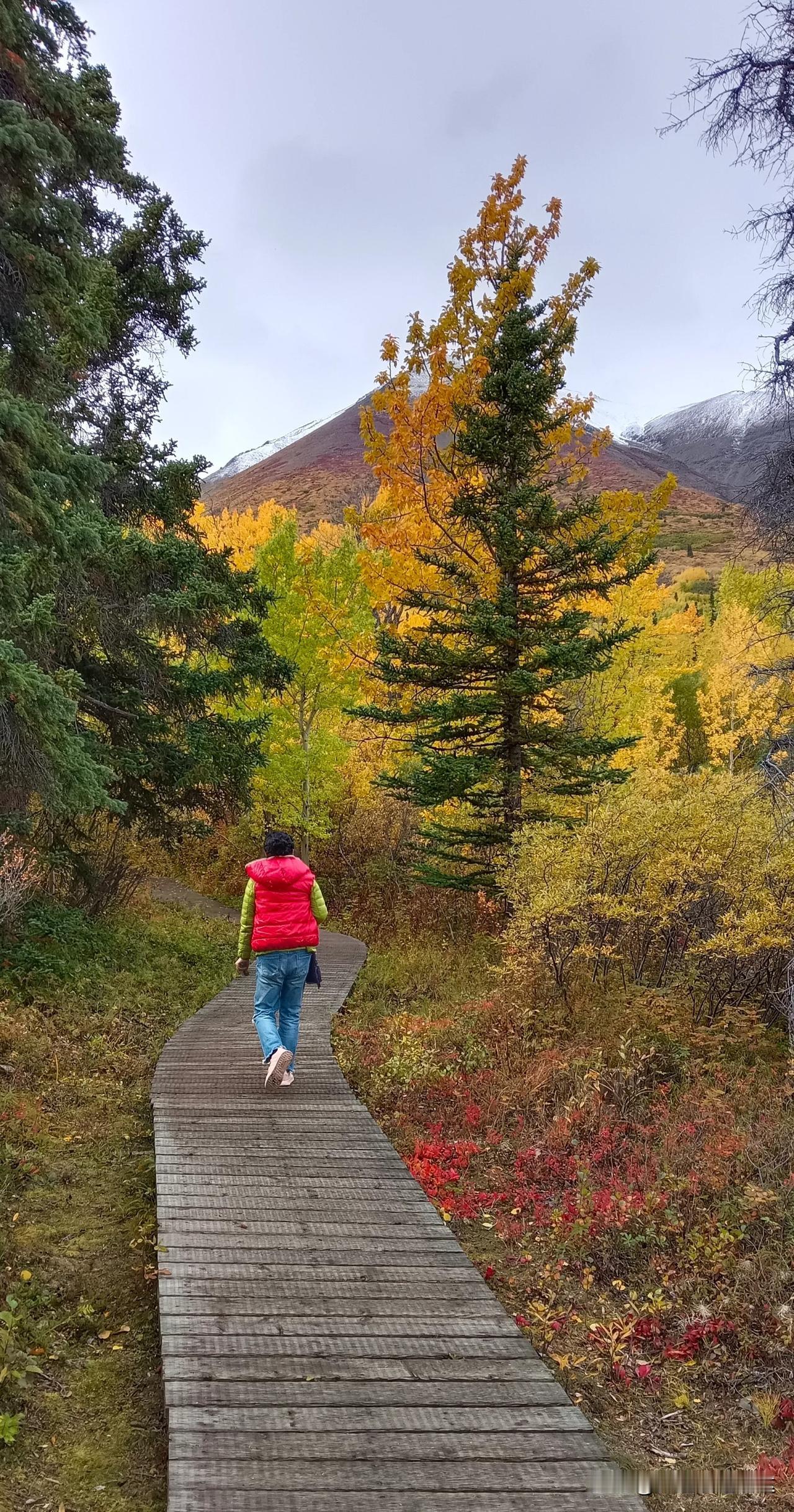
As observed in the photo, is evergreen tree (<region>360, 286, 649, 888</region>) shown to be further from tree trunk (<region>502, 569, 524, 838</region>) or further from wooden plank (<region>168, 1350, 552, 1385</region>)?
wooden plank (<region>168, 1350, 552, 1385</region>)

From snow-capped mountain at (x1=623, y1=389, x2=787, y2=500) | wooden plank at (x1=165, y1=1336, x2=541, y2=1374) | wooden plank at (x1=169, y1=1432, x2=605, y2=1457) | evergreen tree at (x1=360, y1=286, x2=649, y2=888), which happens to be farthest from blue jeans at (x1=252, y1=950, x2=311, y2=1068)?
evergreen tree at (x1=360, y1=286, x2=649, y2=888)

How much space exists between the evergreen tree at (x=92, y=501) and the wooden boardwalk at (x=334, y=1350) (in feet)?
13.0

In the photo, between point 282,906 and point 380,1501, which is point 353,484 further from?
point 380,1501

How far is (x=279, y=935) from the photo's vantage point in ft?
22.5

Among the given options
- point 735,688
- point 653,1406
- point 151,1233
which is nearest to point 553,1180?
point 653,1406

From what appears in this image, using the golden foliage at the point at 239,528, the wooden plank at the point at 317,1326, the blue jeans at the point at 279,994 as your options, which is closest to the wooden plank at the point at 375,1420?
the wooden plank at the point at 317,1326

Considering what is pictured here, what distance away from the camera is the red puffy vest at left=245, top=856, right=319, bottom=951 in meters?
6.86

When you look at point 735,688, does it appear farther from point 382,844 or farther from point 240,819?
point 240,819

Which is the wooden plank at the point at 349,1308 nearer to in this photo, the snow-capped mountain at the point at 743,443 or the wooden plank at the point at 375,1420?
the wooden plank at the point at 375,1420

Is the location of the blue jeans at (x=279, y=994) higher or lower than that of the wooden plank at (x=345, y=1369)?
higher

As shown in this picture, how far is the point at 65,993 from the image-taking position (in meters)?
9.14

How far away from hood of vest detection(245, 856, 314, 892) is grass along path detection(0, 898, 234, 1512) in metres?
2.28

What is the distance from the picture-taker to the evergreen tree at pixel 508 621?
1205 centimetres

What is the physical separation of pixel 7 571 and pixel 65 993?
16.3ft
